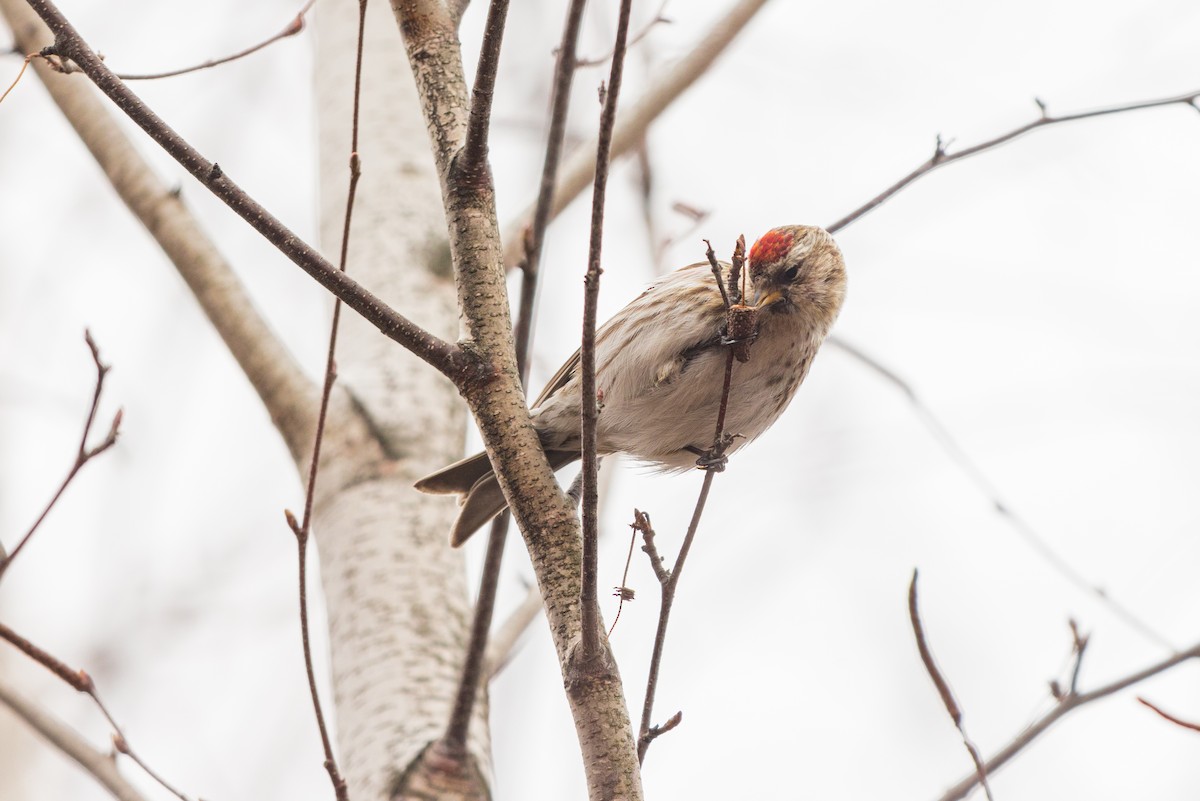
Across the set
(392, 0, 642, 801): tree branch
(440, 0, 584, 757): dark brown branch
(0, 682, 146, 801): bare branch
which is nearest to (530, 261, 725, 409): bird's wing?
(440, 0, 584, 757): dark brown branch

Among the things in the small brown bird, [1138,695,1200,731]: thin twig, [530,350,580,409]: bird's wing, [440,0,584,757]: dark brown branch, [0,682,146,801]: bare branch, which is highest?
[530,350,580,409]: bird's wing

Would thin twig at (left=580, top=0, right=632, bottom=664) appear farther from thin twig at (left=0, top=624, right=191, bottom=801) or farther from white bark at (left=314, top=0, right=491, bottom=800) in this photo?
white bark at (left=314, top=0, right=491, bottom=800)

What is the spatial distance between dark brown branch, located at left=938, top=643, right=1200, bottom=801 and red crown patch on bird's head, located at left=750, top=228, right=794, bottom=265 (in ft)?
6.11

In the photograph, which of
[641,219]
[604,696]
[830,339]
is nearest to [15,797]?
[641,219]

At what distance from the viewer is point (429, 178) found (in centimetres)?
511

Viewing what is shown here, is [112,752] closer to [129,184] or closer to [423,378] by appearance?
[423,378]

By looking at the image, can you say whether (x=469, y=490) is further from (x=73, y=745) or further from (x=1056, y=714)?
(x=1056, y=714)

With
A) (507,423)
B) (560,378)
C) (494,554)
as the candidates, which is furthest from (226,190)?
(560,378)

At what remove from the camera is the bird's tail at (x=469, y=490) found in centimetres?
397

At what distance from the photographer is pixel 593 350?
204 centimetres

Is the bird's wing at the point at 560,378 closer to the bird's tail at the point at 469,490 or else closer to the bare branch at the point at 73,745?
the bird's tail at the point at 469,490

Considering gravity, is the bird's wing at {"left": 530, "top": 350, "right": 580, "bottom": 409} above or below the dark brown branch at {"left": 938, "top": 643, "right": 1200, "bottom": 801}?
above

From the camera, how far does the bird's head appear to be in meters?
3.96

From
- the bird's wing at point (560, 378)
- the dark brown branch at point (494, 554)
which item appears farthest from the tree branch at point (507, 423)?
the bird's wing at point (560, 378)
